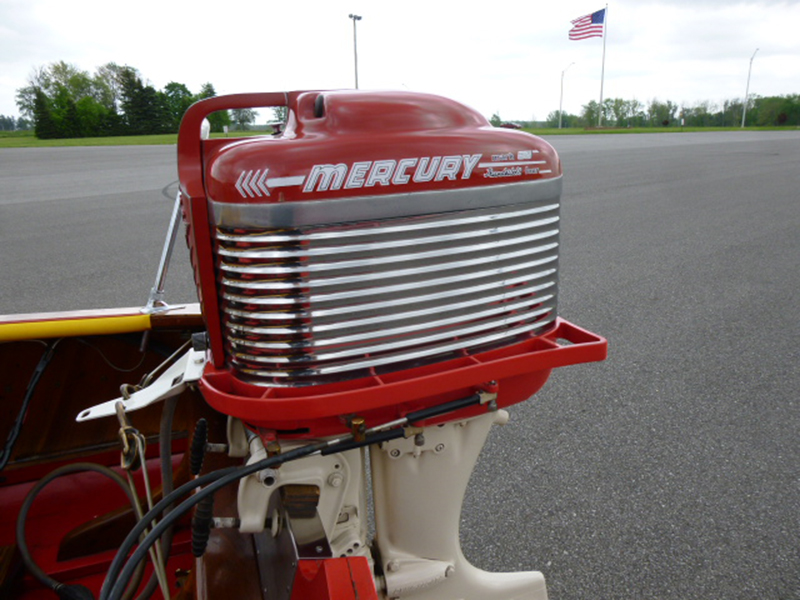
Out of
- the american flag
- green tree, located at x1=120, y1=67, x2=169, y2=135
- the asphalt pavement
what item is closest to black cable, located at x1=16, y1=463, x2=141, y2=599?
the asphalt pavement

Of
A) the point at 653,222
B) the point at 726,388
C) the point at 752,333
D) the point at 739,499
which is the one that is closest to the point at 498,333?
the point at 739,499

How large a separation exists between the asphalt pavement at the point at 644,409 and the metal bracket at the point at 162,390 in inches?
50.0

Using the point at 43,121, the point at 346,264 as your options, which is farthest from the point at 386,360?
the point at 43,121

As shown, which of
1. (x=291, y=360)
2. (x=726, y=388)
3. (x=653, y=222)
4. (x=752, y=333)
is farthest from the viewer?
(x=653, y=222)

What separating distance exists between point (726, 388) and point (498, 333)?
2522 mm

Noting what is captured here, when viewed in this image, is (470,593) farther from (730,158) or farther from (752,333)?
(730,158)

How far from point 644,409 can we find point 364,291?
238 cm

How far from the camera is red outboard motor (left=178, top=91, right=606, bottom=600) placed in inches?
38.2

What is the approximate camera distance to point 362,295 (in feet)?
3.26

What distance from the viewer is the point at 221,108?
45.9 inches

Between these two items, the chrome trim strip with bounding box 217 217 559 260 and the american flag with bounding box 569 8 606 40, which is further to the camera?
the american flag with bounding box 569 8 606 40

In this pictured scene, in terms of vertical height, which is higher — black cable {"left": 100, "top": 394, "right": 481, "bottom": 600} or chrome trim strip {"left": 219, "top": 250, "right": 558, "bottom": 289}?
chrome trim strip {"left": 219, "top": 250, "right": 558, "bottom": 289}

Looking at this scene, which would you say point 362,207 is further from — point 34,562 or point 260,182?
point 34,562

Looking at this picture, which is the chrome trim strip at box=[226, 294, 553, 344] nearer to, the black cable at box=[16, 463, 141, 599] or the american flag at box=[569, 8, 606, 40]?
the black cable at box=[16, 463, 141, 599]
